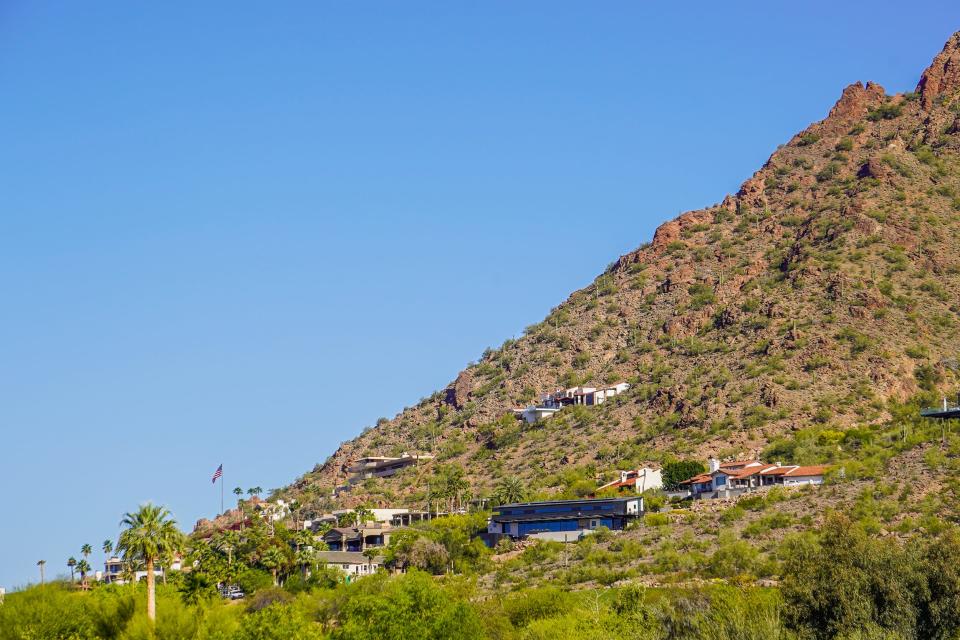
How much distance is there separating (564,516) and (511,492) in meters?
14.4

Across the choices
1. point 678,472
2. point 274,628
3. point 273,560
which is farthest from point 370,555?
point 274,628

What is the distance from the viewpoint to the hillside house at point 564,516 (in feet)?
370

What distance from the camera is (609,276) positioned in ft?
624

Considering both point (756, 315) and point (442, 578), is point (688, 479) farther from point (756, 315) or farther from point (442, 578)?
point (756, 315)

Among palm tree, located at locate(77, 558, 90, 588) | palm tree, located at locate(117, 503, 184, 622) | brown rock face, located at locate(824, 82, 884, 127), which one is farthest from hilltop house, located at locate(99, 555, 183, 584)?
brown rock face, located at locate(824, 82, 884, 127)

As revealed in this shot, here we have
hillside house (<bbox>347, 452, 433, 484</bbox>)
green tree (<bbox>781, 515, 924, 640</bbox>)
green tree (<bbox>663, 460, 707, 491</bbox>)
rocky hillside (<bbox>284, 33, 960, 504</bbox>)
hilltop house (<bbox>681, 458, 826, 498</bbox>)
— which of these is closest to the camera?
green tree (<bbox>781, 515, 924, 640</bbox>)

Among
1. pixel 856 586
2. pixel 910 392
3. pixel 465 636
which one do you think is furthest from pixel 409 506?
pixel 856 586

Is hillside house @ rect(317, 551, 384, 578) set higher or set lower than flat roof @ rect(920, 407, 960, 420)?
lower

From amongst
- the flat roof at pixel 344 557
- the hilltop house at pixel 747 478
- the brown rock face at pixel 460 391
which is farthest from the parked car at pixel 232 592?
the brown rock face at pixel 460 391

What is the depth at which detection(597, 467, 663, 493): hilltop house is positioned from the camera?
121 meters

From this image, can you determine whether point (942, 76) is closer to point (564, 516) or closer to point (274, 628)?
point (564, 516)

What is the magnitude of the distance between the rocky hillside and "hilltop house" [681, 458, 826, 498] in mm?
9542

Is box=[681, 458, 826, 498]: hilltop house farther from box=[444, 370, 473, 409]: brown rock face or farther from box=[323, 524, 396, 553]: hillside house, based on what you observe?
box=[444, 370, 473, 409]: brown rock face

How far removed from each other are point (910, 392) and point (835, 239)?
3212cm
